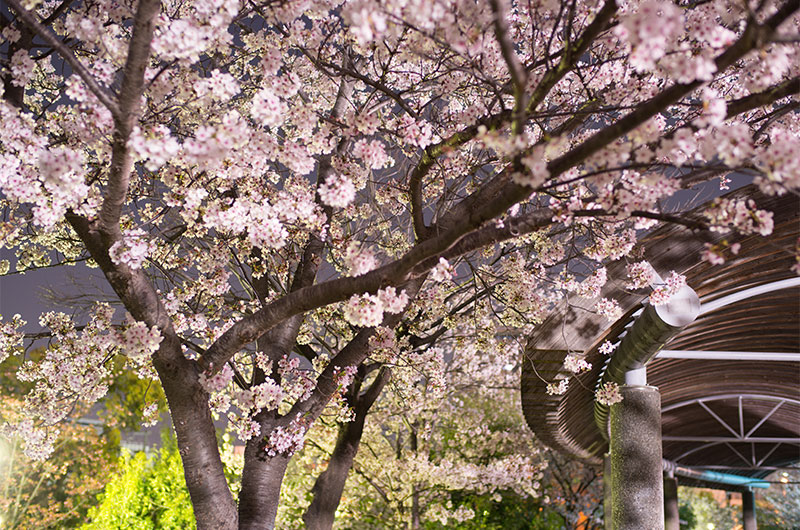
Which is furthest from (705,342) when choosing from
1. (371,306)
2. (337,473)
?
(371,306)

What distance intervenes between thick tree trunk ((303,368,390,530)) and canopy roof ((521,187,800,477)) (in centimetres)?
213

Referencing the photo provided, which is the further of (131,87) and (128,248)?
(128,248)

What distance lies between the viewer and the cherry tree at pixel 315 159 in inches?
100

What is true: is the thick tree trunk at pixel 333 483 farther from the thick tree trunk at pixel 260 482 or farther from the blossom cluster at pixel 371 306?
the blossom cluster at pixel 371 306

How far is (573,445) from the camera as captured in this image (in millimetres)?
9977

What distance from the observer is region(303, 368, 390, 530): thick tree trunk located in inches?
298

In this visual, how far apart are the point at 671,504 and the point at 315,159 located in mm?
12526

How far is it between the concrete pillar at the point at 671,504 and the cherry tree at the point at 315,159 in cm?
917

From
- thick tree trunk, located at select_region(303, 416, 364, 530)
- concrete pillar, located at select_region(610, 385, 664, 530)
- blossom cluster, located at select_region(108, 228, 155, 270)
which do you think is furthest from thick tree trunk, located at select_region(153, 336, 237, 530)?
concrete pillar, located at select_region(610, 385, 664, 530)

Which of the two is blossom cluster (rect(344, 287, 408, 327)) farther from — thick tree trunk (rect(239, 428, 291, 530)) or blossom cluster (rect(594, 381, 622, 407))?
blossom cluster (rect(594, 381, 622, 407))

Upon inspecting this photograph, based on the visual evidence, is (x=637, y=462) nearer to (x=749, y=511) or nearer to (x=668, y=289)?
(x=668, y=289)

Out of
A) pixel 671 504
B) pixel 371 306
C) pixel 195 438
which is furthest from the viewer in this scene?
pixel 671 504

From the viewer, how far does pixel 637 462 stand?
567 centimetres

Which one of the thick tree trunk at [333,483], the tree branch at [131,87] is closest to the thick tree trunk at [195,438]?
the tree branch at [131,87]
